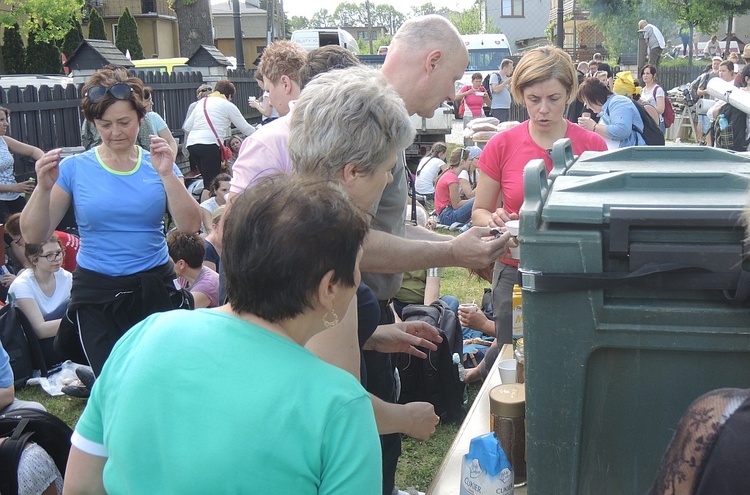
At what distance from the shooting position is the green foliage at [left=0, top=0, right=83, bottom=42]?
75.0ft

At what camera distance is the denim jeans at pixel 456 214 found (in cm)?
916

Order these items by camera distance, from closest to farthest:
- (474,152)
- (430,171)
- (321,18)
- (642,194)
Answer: (642,194)
(474,152)
(430,171)
(321,18)

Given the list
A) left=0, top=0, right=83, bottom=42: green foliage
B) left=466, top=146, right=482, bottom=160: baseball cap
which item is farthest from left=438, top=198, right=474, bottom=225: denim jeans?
left=0, top=0, right=83, bottom=42: green foliage

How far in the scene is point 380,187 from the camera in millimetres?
2023

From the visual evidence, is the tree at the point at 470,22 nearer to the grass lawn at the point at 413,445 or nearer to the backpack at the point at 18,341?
the backpack at the point at 18,341

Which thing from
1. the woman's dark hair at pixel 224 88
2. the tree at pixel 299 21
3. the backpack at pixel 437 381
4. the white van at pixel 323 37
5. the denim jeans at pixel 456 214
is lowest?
the backpack at pixel 437 381

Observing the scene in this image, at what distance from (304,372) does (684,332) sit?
3.41 ft

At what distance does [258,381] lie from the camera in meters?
1.27

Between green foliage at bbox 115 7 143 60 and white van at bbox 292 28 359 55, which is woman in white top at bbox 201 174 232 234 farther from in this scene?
green foliage at bbox 115 7 143 60

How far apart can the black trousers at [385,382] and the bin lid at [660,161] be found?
0.79 m

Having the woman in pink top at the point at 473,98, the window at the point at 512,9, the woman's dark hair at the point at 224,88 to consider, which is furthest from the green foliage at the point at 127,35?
the window at the point at 512,9

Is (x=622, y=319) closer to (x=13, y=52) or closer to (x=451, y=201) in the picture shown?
(x=451, y=201)

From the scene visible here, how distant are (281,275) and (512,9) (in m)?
60.9

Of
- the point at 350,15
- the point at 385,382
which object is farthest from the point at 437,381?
the point at 350,15
